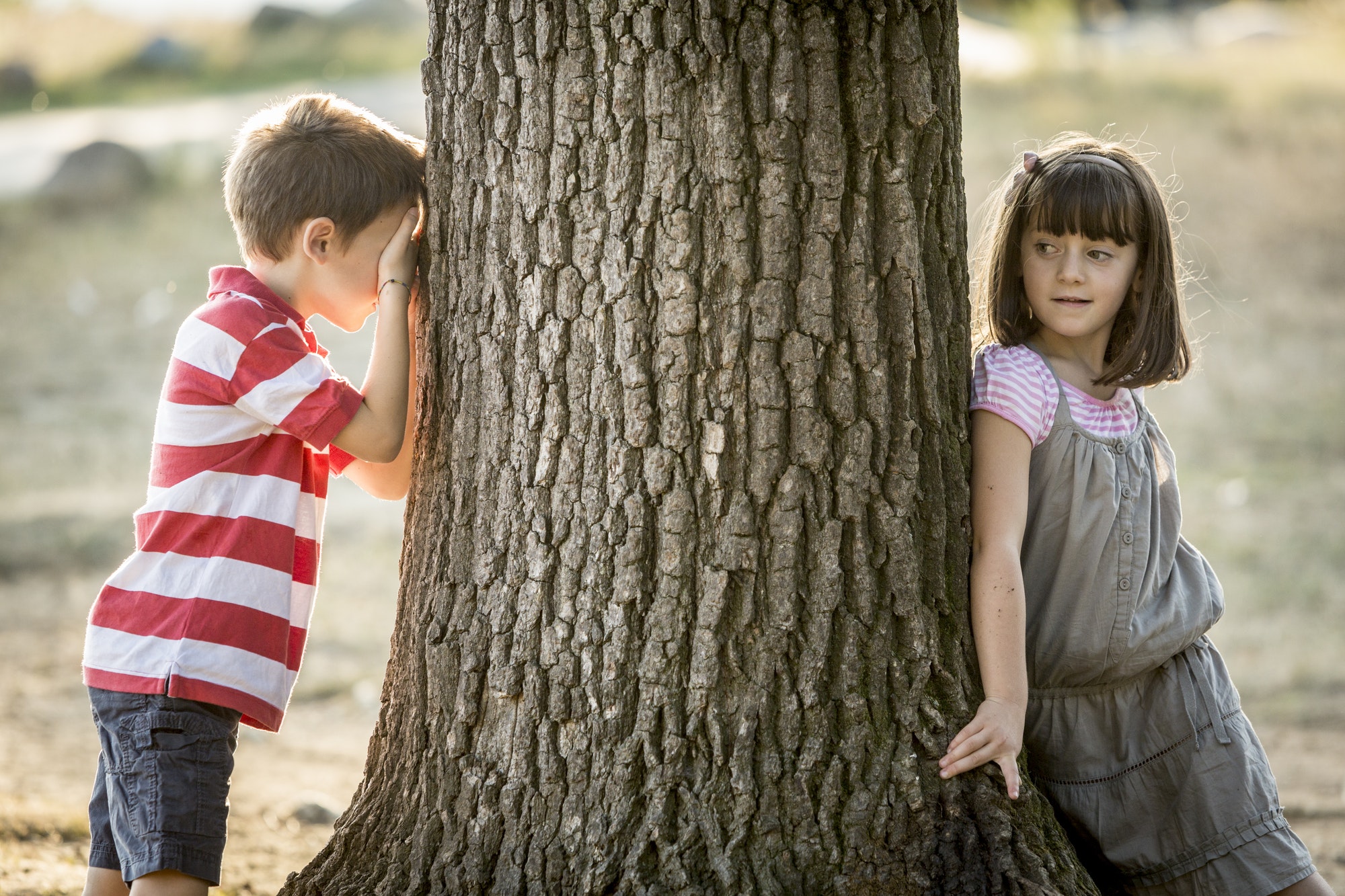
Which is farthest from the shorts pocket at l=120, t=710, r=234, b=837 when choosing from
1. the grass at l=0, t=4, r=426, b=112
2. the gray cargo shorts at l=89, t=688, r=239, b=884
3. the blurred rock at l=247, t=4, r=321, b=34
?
the blurred rock at l=247, t=4, r=321, b=34

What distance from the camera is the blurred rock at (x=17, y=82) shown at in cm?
1662

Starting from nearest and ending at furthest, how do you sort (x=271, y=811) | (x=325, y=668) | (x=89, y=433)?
1. (x=271, y=811)
2. (x=325, y=668)
3. (x=89, y=433)

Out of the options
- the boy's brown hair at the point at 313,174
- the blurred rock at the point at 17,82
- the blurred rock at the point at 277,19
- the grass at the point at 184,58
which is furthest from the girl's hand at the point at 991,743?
the blurred rock at the point at 277,19

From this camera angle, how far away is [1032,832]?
→ 2.04 m

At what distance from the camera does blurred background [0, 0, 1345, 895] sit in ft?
14.7

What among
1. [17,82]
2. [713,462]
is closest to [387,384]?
[713,462]

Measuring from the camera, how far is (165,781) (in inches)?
81.9

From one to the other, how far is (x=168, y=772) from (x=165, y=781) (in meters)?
0.02

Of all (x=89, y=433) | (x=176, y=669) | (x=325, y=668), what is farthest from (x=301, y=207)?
(x=89, y=433)

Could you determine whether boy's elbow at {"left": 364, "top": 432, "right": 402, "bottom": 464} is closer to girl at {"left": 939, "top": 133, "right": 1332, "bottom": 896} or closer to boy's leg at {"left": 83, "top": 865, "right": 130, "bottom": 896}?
boy's leg at {"left": 83, "top": 865, "right": 130, "bottom": 896}

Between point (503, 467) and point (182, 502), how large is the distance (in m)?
0.59

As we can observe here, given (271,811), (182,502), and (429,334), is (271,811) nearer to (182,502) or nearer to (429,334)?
(182,502)

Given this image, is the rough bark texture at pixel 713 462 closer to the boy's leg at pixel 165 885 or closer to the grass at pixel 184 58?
the boy's leg at pixel 165 885

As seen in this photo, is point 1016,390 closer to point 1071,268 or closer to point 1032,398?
point 1032,398
